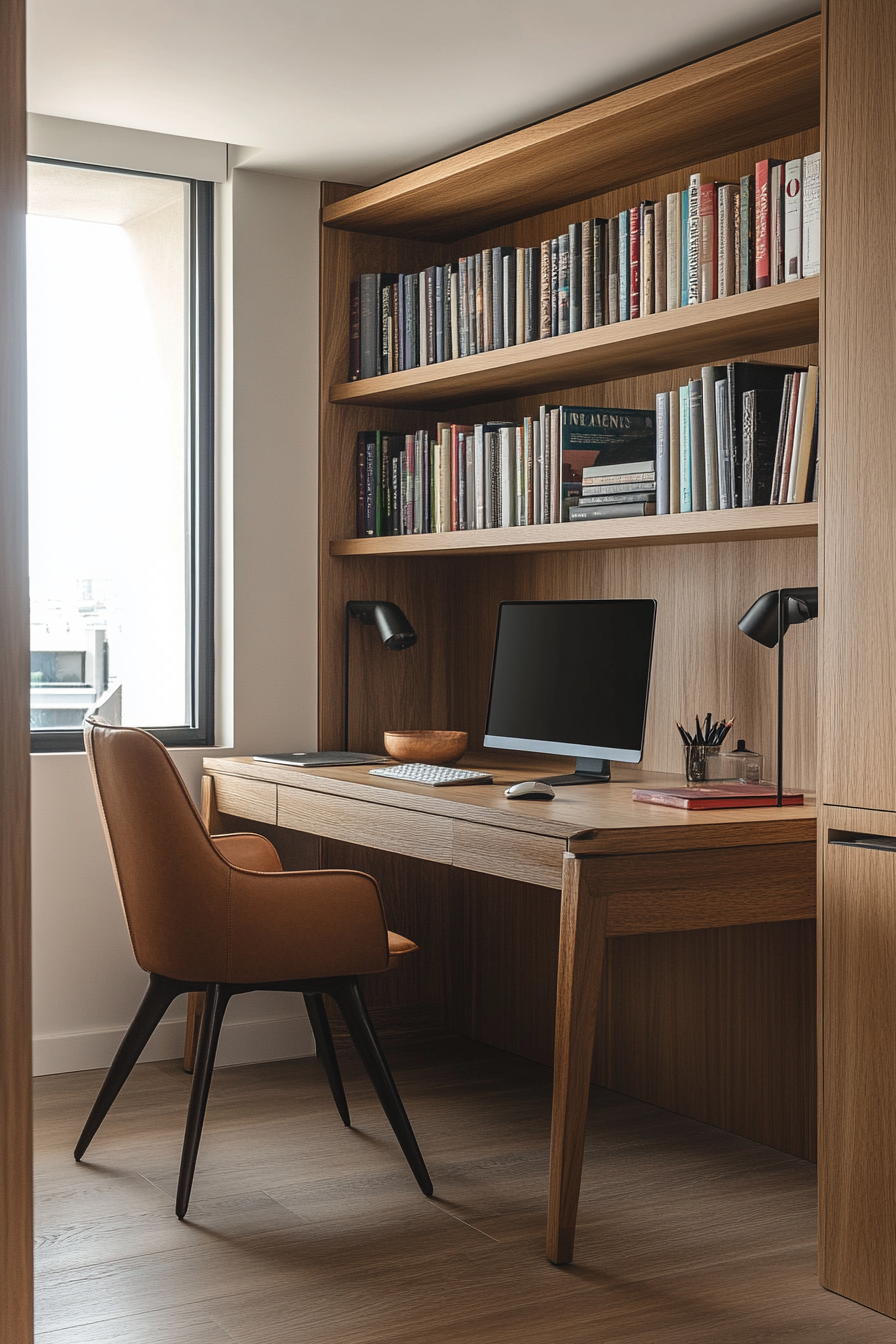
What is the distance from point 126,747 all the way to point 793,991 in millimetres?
1523

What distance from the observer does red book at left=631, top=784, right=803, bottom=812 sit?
2.80 meters

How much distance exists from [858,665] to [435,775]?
118 centimetres

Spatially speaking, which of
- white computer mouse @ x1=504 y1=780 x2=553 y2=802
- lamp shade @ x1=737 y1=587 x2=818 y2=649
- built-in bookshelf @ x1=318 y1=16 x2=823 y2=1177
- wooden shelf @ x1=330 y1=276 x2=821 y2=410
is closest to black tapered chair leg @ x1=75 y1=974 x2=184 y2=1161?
white computer mouse @ x1=504 y1=780 x2=553 y2=802

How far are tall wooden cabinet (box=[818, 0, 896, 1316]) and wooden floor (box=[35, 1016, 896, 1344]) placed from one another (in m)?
0.20

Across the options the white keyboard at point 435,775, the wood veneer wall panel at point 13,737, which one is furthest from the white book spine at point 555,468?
the wood veneer wall panel at point 13,737

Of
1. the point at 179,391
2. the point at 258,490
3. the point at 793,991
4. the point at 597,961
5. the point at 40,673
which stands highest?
the point at 179,391

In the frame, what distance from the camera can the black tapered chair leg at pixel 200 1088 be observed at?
9.10 ft

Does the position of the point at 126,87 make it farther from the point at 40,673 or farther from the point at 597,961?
the point at 597,961

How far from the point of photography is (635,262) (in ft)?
10.2

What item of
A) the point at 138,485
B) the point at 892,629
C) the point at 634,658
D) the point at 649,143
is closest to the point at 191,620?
the point at 138,485

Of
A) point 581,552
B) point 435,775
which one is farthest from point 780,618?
point 581,552

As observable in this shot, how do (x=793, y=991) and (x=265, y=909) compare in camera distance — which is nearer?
(x=265, y=909)

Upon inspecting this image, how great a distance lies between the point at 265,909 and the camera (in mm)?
2863

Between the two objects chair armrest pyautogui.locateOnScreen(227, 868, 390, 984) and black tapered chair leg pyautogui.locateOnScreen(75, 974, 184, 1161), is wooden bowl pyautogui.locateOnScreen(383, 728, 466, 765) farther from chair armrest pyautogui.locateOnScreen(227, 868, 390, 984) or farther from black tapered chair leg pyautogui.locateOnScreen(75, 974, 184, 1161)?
black tapered chair leg pyautogui.locateOnScreen(75, 974, 184, 1161)
